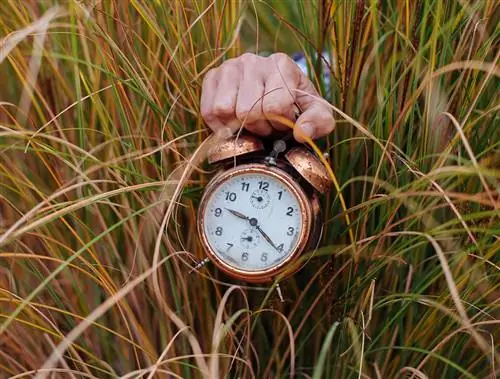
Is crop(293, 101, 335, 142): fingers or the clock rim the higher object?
crop(293, 101, 335, 142): fingers

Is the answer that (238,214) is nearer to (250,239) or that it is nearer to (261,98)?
(250,239)

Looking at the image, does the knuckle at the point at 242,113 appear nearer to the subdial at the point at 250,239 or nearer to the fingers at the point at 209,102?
the fingers at the point at 209,102

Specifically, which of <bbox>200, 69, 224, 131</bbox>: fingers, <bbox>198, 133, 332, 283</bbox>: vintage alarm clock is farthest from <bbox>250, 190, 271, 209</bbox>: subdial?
<bbox>200, 69, 224, 131</bbox>: fingers

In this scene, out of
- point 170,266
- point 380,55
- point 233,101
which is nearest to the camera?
point 233,101

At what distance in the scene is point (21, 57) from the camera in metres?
1.29

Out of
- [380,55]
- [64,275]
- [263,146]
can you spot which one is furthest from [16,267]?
[380,55]

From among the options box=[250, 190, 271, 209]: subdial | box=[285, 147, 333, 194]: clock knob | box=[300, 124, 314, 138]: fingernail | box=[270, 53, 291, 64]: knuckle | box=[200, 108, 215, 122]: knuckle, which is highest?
box=[270, 53, 291, 64]: knuckle

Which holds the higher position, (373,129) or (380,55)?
(380,55)

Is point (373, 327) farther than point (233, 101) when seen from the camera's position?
Yes

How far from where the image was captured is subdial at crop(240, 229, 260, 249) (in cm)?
109

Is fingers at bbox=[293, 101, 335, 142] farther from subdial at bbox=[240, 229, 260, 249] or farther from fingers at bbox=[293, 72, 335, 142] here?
subdial at bbox=[240, 229, 260, 249]

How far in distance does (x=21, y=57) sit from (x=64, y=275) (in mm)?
336

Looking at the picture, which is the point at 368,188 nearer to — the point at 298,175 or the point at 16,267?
the point at 298,175

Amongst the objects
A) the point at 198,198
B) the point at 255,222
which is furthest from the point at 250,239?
the point at 198,198
